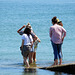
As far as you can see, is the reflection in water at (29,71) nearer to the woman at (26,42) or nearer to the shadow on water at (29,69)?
the shadow on water at (29,69)

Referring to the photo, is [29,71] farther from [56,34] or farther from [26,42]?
[56,34]

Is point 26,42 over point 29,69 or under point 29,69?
over

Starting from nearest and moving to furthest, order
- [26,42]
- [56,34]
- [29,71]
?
[29,71] < [56,34] < [26,42]

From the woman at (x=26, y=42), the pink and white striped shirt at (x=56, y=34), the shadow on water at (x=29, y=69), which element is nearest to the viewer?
the shadow on water at (x=29, y=69)

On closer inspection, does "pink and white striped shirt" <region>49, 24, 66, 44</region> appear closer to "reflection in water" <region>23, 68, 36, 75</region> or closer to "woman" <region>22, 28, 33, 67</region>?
"woman" <region>22, 28, 33, 67</region>

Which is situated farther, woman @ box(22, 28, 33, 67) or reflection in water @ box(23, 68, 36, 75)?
woman @ box(22, 28, 33, 67)

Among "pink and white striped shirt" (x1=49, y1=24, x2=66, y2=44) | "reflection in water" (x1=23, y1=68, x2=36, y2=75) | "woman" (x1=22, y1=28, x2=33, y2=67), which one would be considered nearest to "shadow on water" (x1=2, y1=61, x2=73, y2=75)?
"reflection in water" (x1=23, y1=68, x2=36, y2=75)

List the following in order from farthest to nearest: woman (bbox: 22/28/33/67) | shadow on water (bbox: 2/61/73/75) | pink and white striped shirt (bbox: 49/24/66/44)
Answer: woman (bbox: 22/28/33/67) → pink and white striped shirt (bbox: 49/24/66/44) → shadow on water (bbox: 2/61/73/75)

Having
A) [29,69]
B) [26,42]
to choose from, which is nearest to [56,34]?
[26,42]

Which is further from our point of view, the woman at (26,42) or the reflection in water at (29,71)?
the woman at (26,42)

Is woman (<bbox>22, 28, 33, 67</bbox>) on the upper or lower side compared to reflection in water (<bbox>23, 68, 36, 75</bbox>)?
upper

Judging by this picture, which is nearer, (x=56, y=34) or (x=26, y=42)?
(x=56, y=34)

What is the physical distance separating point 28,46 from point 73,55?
4.41m

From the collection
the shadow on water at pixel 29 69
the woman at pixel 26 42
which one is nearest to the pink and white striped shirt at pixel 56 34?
the woman at pixel 26 42
